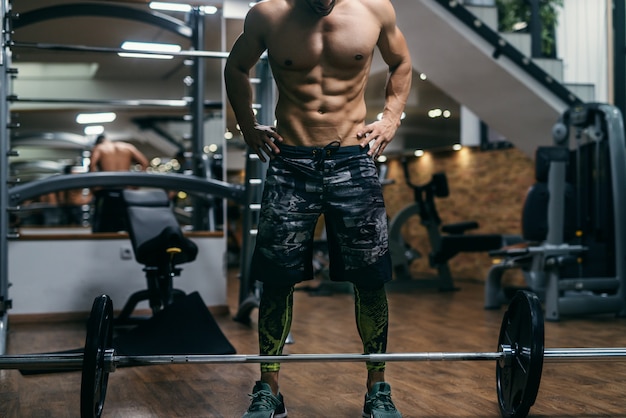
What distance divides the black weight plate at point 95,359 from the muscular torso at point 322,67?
0.65 meters

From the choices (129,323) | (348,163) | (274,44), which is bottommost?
(129,323)

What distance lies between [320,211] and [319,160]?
0.14m

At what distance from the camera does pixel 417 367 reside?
2.90 metres

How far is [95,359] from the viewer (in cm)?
177

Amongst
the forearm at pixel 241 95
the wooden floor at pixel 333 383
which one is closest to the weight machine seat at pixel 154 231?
the wooden floor at pixel 333 383

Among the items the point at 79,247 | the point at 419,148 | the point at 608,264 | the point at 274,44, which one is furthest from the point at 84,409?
the point at 419,148

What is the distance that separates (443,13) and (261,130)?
11.2 ft

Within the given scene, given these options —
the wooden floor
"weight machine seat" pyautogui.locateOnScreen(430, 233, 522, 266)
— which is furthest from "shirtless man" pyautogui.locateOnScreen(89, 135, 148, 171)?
"weight machine seat" pyautogui.locateOnScreen(430, 233, 522, 266)

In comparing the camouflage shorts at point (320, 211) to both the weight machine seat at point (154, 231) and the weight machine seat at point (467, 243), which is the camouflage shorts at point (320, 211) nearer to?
the weight machine seat at point (154, 231)

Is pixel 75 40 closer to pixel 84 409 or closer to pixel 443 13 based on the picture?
pixel 443 13

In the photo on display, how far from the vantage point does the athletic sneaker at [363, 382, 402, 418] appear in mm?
1918

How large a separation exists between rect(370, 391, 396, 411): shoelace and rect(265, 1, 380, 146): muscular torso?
663mm

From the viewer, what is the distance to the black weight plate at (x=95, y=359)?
1761 mm

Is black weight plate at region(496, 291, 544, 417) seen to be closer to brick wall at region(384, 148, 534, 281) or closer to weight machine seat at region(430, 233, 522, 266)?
weight machine seat at region(430, 233, 522, 266)
